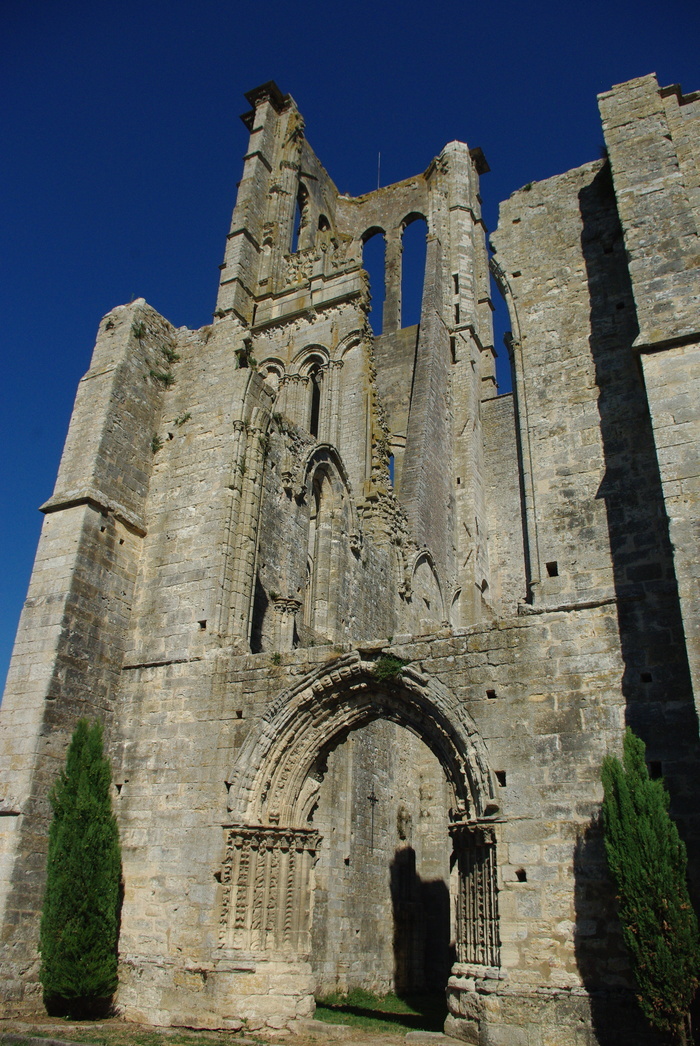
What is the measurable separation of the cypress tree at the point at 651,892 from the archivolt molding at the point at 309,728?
1913mm

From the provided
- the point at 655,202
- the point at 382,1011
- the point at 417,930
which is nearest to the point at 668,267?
the point at 655,202

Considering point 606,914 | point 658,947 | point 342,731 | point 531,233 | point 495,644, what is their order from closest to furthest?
point 658,947 → point 606,914 → point 495,644 → point 342,731 → point 531,233

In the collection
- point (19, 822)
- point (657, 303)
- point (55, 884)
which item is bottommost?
point (55, 884)

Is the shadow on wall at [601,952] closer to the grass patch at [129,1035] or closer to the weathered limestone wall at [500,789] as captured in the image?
the weathered limestone wall at [500,789]

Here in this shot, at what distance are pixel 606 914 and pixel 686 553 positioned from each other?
8.90 feet

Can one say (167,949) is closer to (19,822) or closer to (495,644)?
(19,822)

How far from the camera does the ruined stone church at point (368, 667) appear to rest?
6.48m

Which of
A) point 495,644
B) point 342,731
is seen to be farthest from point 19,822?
point 495,644

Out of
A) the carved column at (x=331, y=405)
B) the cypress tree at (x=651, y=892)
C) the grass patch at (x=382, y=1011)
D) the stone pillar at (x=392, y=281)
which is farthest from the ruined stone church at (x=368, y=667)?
the stone pillar at (x=392, y=281)

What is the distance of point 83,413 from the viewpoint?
33.1 feet

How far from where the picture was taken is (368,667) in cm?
782

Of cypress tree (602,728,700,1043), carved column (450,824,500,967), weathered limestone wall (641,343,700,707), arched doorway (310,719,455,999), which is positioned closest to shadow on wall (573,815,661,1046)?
cypress tree (602,728,700,1043)

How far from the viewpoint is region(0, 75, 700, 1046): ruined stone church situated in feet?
21.2

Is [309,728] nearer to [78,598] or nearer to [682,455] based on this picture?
[78,598]
